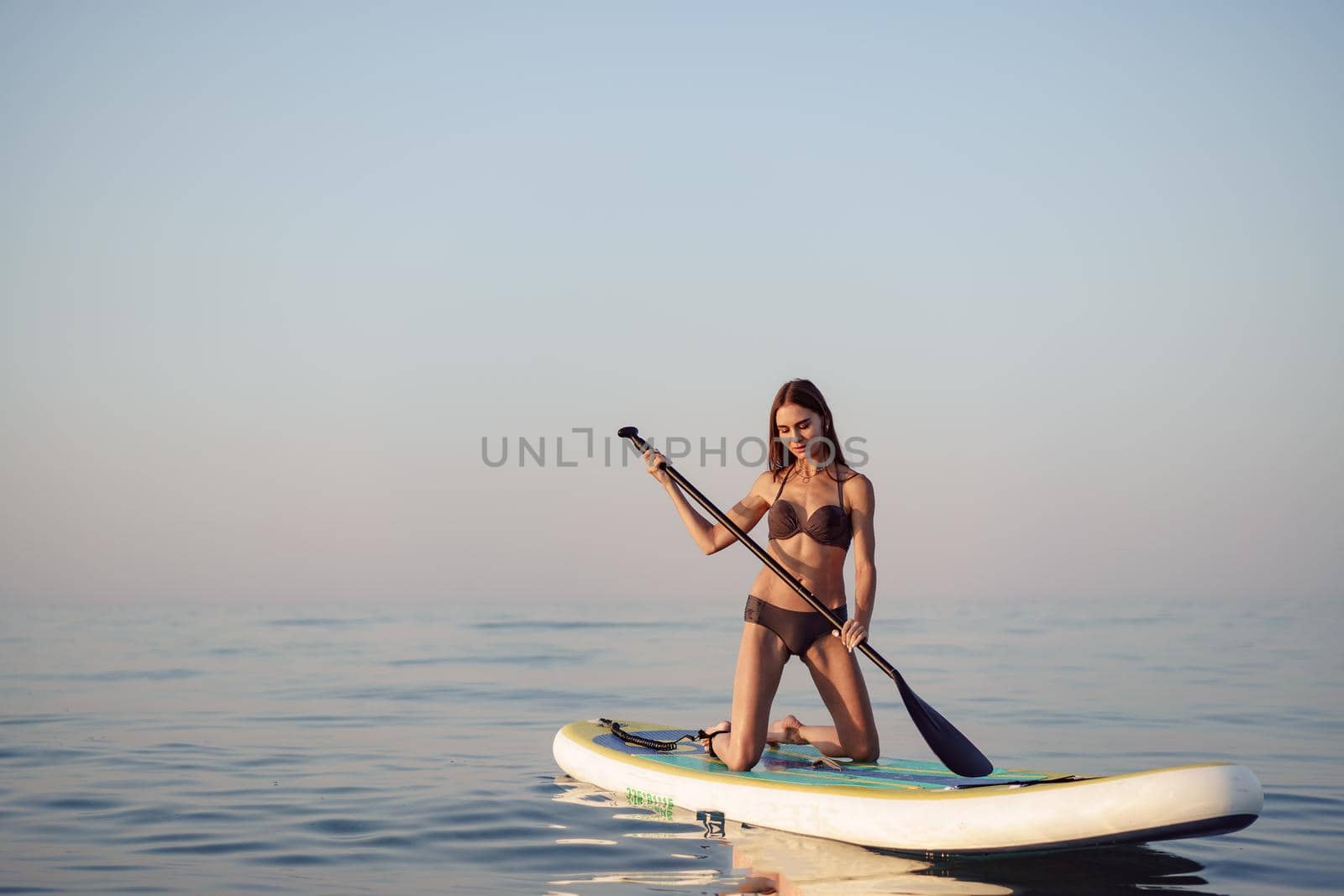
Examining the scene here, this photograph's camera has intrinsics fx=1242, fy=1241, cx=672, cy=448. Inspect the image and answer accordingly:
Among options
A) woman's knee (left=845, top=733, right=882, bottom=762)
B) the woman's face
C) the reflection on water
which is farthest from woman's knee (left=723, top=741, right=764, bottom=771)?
the woman's face

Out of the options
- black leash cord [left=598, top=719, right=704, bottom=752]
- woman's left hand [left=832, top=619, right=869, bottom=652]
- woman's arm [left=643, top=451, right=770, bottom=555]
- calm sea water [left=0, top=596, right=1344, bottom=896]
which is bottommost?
calm sea water [left=0, top=596, right=1344, bottom=896]

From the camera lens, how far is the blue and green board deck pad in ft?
16.8

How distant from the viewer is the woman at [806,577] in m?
6.71

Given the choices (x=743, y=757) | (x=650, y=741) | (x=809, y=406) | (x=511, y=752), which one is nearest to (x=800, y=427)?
(x=809, y=406)

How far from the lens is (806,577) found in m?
6.77

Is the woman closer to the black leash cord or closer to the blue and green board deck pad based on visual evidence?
the blue and green board deck pad

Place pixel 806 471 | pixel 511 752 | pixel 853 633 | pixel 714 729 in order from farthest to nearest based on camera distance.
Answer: pixel 511 752 → pixel 714 729 → pixel 806 471 → pixel 853 633

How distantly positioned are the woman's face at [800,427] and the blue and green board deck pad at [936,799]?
5.76 ft

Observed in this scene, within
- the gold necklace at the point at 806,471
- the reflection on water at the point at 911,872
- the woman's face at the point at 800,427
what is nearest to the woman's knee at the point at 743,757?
the reflection on water at the point at 911,872

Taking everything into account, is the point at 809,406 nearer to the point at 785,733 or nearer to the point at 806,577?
the point at 806,577

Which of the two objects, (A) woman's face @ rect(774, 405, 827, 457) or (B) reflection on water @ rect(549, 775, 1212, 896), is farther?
(A) woman's face @ rect(774, 405, 827, 457)

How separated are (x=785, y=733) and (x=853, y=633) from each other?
1242mm

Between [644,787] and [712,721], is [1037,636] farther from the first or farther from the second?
[644,787]

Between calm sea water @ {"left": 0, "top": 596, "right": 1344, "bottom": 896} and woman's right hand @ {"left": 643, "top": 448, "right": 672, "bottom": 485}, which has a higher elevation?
woman's right hand @ {"left": 643, "top": 448, "right": 672, "bottom": 485}
